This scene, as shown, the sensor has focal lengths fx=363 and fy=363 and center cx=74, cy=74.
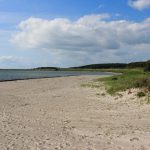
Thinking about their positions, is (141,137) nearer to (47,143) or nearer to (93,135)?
(93,135)

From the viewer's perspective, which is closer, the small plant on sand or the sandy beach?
the sandy beach

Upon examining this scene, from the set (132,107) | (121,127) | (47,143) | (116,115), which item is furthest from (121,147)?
(132,107)

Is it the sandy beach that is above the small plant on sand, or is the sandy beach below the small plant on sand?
below

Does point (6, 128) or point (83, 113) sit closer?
point (6, 128)

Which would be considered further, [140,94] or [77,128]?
[140,94]

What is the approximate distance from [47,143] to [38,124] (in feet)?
13.2

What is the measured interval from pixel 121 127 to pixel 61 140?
141 inches

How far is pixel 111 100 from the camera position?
2712 centimetres

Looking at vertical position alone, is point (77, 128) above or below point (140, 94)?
below

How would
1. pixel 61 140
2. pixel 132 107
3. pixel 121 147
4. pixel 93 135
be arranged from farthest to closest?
pixel 132 107, pixel 93 135, pixel 61 140, pixel 121 147

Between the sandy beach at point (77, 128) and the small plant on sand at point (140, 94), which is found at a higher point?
the small plant on sand at point (140, 94)

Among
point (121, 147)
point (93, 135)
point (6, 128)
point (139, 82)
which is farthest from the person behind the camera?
point (139, 82)

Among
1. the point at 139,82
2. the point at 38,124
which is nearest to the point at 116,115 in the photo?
the point at 38,124

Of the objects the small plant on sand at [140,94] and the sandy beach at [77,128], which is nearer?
the sandy beach at [77,128]
